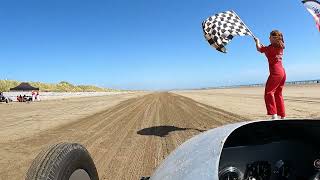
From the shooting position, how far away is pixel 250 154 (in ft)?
9.07

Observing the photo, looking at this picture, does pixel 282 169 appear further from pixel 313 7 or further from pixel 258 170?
pixel 313 7

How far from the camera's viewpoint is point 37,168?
2.54 metres

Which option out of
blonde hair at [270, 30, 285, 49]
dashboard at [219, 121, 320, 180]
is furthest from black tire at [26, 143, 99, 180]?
blonde hair at [270, 30, 285, 49]

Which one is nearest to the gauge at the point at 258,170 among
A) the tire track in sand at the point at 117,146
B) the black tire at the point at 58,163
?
the black tire at the point at 58,163

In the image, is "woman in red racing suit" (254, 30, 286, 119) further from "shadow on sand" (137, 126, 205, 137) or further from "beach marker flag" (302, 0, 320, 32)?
"shadow on sand" (137, 126, 205, 137)

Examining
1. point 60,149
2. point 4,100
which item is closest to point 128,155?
point 60,149

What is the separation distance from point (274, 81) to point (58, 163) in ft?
17.3

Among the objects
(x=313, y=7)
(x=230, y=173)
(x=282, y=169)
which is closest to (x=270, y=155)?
(x=282, y=169)

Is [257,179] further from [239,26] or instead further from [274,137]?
[239,26]

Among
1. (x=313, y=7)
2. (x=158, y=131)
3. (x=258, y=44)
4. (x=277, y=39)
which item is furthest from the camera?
(x=158, y=131)

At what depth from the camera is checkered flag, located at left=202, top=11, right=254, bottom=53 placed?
6.98m

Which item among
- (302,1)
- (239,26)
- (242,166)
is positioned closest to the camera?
(242,166)

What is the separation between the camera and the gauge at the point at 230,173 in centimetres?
261

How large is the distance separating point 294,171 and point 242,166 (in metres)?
0.42
